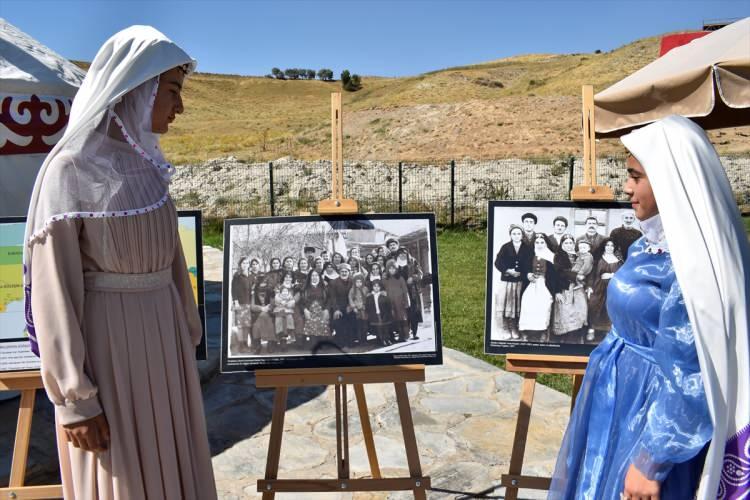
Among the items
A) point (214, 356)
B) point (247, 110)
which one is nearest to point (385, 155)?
point (214, 356)

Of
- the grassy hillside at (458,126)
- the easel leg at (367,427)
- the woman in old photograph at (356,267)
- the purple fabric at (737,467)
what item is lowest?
the easel leg at (367,427)

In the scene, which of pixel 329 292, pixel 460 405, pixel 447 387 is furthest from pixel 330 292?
pixel 447 387

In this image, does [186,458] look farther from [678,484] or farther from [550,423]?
[550,423]

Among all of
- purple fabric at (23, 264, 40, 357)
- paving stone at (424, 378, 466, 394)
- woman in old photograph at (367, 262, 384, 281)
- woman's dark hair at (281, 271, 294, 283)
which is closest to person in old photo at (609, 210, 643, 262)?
woman in old photograph at (367, 262, 384, 281)

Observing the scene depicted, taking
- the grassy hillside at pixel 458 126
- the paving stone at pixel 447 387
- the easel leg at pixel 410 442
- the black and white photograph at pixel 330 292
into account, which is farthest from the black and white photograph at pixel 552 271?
the grassy hillside at pixel 458 126

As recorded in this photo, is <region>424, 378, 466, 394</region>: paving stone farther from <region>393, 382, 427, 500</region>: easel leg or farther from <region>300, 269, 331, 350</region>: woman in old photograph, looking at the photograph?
<region>300, 269, 331, 350</region>: woman in old photograph

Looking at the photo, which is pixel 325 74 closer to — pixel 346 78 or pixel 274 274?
pixel 346 78

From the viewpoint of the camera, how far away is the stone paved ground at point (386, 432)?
3.79 metres

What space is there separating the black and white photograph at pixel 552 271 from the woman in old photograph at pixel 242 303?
127cm

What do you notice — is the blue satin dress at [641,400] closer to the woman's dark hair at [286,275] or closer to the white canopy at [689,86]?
the woman's dark hair at [286,275]

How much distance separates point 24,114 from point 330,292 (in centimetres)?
363

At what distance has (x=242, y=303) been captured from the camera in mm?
3070

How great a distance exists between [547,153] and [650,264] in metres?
28.7

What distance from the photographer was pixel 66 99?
527 cm
